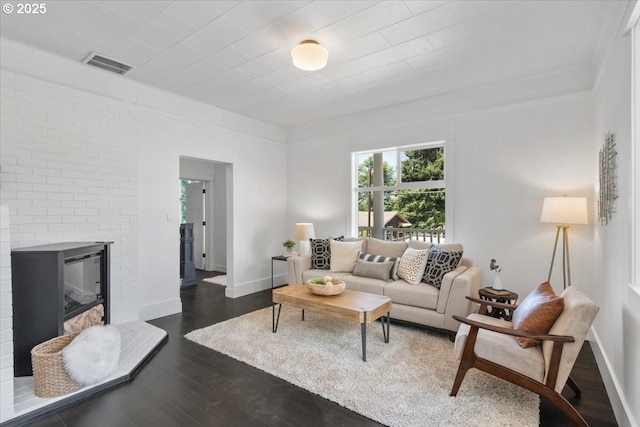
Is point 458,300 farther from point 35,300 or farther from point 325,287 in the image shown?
point 35,300

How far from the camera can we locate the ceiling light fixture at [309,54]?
2.71 meters

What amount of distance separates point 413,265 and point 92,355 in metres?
3.10

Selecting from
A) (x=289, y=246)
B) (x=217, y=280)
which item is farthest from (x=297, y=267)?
(x=217, y=280)

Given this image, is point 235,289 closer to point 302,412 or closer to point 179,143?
point 179,143

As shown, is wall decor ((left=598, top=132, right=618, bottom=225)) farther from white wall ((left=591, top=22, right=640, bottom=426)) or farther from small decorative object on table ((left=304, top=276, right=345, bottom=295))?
small decorative object on table ((left=304, top=276, right=345, bottom=295))

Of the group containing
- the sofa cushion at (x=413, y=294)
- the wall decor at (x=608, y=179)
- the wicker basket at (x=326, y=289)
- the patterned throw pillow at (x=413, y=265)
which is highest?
the wall decor at (x=608, y=179)

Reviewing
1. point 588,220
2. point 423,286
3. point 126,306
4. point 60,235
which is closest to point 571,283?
point 588,220

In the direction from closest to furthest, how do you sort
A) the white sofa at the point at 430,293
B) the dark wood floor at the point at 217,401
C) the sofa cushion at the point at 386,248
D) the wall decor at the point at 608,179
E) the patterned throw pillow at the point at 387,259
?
1. the dark wood floor at the point at 217,401
2. the wall decor at the point at 608,179
3. the white sofa at the point at 430,293
4. the patterned throw pillow at the point at 387,259
5. the sofa cushion at the point at 386,248

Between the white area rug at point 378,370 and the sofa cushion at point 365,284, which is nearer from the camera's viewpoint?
the white area rug at point 378,370

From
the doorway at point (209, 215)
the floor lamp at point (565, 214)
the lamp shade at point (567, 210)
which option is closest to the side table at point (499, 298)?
the floor lamp at point (565, 214)

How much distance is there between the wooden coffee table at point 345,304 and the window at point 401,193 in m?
1.80

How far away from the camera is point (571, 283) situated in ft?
11.1

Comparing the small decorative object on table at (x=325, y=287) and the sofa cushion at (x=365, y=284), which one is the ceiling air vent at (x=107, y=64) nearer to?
the small decorative object on table at (x=325, y=287)

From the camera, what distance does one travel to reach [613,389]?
2.18m
